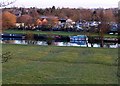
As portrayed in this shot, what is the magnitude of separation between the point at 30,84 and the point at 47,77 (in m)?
1.04

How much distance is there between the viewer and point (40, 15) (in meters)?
33.1

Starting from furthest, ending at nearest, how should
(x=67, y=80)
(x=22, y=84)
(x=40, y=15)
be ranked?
(x=40, y=15)
(x=67, y=80)
(x=22, y=84)

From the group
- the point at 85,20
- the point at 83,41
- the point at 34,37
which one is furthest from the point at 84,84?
the point at 85,20

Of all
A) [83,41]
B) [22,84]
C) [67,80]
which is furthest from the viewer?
[83,41]

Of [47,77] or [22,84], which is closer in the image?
[22,84]

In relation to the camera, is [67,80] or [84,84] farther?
[67,80]

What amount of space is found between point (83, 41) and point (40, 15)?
11.1 m

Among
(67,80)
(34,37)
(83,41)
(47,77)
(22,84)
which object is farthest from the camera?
(34,37)

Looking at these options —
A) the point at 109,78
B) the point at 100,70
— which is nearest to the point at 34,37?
the point at 100,70

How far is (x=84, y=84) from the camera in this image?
712 cm

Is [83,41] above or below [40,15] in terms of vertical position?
below

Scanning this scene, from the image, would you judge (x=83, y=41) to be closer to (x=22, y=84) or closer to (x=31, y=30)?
(x=31, y=30)

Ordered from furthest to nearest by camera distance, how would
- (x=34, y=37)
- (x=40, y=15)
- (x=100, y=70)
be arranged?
1. (x=40, y=15)
2. (x=34, y=37)
3. (x=100, y=70)

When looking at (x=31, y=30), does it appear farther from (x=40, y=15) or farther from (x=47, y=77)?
(x=47, y=77)
